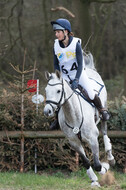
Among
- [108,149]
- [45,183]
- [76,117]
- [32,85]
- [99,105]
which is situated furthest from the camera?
[32,85]

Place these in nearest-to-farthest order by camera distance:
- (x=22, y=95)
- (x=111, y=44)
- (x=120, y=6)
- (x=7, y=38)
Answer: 1. (x=22, y=95)
2. (x=7, y=38)
3. (x=120, y=6)
4. (x=111, y=44)

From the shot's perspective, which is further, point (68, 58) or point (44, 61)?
point (44, 61)

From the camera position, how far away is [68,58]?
20.0 ft

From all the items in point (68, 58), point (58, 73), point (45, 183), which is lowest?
point (45, 183)

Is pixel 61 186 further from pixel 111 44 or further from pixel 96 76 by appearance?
pixel 111 44

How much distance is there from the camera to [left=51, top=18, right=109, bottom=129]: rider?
19.2 feet

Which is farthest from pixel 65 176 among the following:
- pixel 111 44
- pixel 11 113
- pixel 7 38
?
pixel 111 44

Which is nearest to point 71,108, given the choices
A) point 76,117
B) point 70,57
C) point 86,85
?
point 76,117

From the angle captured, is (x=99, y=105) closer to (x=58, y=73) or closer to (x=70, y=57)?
(x=70, y=57)

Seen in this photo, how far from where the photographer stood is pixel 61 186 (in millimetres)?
6332

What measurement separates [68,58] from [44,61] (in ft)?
49.7

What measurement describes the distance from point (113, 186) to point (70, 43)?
2615 millimetres

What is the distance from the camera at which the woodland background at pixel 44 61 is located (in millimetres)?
8164

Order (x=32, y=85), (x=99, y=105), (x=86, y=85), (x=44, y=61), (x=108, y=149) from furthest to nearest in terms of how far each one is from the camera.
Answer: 1. (x=44, y=61)
2. (x=32, y=85)
3. (x=108, y=149)
4. (x=99, y=105)
5. (x=86, y=85)
